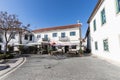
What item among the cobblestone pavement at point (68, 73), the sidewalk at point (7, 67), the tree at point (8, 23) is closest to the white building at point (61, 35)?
the tree at point (8, 23)

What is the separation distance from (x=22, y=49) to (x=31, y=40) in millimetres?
6213

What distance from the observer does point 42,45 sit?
114ft

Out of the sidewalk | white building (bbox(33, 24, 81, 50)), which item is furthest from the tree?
white building (bbox(33, 24, 81, 50))

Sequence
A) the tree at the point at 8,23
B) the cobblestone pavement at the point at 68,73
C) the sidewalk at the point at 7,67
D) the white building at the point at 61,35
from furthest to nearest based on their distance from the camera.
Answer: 1. the white building at the point at 61,35
2. the tree at the point at 8,23
3. the sidewalk at the point at 7,67
4. the cobblestone pavement at the point at 68,73

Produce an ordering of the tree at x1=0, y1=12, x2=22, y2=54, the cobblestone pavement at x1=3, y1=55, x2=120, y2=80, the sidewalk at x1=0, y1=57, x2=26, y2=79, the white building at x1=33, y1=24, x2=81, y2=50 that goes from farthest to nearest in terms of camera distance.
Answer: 1. the white building at x1=33, y1=24, x2=81, y2=50
2. the tree at x1=0, y1=12, x2=22, y2=54
3. the sidewalk at x1=0, y1=57, x2=26, y2=79
4. the cobblestone pavement at x1=3, y1=55, x2=120, y2=80

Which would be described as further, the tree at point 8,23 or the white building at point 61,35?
the white building at point 61,35

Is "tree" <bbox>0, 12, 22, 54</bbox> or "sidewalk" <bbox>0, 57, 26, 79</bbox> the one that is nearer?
"sidewalk" <bbox>0, 57, 26, 79</bbox>

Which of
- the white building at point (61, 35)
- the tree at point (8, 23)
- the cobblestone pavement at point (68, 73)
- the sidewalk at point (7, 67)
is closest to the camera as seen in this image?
the cobblestone pavement at point (68, 73)

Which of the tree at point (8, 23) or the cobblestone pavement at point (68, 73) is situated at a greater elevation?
the tree at point (8, 23)

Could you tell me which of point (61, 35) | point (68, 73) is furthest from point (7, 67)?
point (61, 35)

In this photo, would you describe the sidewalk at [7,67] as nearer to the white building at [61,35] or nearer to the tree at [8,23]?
the tree at [8,23]

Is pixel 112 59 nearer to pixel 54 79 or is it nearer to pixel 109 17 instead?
pixel 109 17

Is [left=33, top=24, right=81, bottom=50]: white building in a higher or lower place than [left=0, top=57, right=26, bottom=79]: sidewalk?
higher

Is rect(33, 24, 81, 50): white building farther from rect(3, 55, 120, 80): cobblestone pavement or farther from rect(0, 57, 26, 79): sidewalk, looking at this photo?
rect(3, 55, 120, 80): cobblestone pavement
